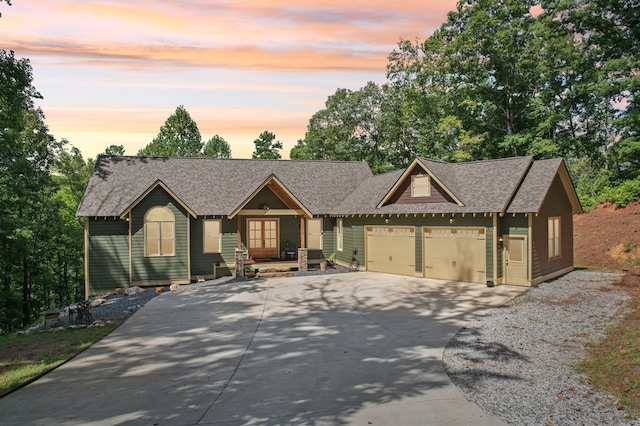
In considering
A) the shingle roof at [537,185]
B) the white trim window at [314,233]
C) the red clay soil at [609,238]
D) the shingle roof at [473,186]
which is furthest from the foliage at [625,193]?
the white trim window at [314,233]

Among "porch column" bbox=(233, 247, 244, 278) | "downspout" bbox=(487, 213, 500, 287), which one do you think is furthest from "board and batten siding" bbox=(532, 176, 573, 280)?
"porch column" bbox=(233, 247, 244, 278)

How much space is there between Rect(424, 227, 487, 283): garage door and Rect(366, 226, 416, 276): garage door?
858 millimetres

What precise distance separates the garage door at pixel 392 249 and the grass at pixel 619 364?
10.3 metres

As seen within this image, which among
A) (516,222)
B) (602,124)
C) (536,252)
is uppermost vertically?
(602,124)

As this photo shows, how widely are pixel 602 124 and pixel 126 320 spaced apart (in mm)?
39149

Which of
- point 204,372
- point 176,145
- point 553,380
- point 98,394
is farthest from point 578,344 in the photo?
point 176,145

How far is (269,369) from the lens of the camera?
30.8 feet

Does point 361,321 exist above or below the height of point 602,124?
below

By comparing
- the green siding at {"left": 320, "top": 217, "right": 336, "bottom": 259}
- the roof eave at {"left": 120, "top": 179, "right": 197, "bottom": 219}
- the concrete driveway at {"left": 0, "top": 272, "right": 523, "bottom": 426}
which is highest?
the roof eave at {"left": 120, "top": 179, "right": 197, "bottom": 219}

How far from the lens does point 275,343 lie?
37.2ft

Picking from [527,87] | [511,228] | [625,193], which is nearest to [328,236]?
[511,228]

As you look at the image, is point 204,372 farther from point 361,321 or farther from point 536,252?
point 536,252

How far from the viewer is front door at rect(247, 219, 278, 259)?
25.0 metres

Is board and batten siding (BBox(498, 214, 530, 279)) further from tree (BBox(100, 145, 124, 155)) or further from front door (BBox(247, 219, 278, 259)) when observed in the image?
tree (BBox(100, 145, 124, 155))
